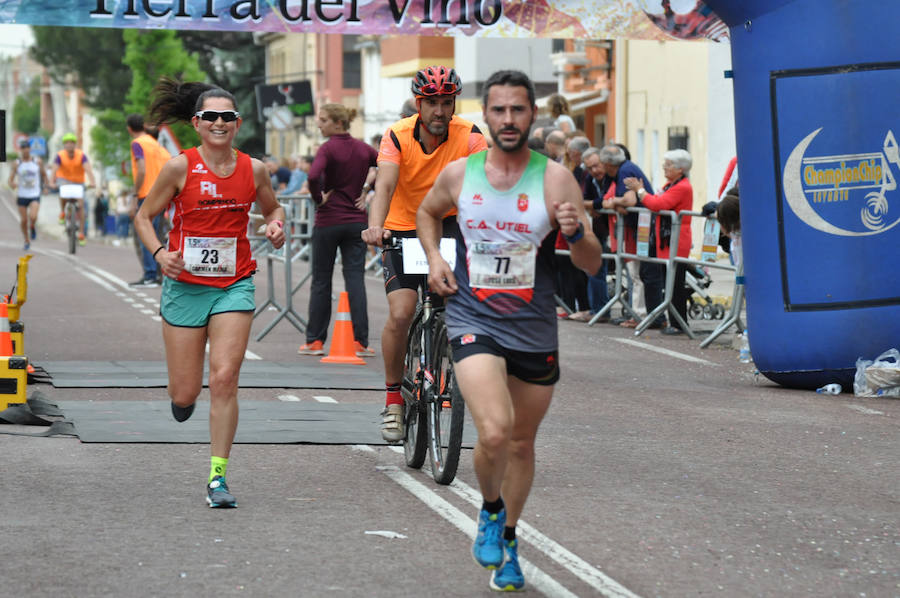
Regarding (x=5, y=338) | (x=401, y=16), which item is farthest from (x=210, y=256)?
(x=401, y=16)

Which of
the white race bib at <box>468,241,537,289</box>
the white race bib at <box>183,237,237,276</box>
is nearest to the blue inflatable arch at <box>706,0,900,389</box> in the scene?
the white race bib at <box>183,237,237,276</box>

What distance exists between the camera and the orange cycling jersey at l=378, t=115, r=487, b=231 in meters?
9.19

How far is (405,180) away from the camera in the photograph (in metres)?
9.23

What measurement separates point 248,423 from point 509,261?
425 centimetres

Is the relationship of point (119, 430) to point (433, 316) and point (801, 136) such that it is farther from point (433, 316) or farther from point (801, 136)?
point (801, 136)

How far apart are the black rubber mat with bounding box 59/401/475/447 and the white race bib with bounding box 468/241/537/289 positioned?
130 inches

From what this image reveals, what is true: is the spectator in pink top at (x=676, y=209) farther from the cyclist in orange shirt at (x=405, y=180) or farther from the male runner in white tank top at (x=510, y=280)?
the male runner in white tank top at (x=510, y=280)

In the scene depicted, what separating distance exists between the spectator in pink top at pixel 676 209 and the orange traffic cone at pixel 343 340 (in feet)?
14.2

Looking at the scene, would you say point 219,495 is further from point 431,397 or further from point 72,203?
point 72,203

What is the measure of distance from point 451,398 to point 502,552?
207 centimetres

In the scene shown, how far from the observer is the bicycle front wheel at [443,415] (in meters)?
8.12

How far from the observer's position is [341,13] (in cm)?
1506

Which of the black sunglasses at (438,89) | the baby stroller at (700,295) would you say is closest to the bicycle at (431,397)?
the black sunglasses at (438,89)

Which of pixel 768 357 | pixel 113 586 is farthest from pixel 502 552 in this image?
pixel 768 357
